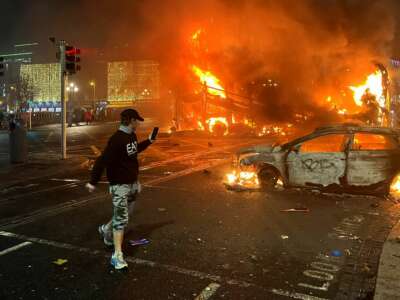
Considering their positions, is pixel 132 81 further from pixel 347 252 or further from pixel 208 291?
pixel 208 291

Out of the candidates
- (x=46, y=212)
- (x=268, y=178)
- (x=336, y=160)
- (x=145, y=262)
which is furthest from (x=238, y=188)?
(x=145, y=262)

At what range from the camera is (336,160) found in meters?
8.29

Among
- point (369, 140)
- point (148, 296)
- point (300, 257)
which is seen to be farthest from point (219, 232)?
point (369, 140)

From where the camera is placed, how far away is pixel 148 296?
3.98 meters

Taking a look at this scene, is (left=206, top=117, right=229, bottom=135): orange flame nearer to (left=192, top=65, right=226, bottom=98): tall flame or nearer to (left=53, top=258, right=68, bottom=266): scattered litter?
(left=192, top=65, right=226, bottom=98): tall flame

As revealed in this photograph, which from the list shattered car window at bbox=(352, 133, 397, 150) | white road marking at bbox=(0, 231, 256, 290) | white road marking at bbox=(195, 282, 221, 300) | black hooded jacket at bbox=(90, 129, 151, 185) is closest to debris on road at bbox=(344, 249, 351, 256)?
white road marking at bbox=(0, 231, 256, 290)

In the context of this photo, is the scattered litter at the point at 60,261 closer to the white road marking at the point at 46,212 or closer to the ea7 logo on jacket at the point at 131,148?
the ea7 logo on jacket at the point at 131,148

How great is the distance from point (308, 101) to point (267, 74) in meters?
3.09

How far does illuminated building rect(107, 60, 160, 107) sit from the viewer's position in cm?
10394

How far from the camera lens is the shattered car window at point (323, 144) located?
8.73 metres

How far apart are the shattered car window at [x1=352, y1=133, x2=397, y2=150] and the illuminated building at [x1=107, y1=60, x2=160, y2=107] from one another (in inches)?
3748

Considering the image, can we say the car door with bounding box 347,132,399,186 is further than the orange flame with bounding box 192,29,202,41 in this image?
No

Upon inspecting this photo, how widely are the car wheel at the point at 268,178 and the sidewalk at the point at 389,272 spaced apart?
356 cm

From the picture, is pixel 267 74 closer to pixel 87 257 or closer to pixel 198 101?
pixel 198 101
